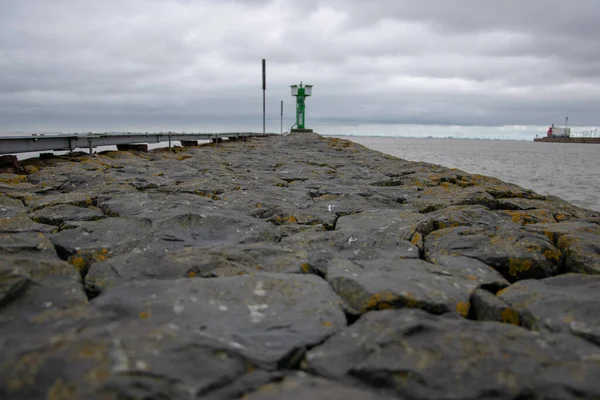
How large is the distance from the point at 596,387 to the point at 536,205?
3929 mm

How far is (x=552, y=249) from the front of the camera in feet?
9.37

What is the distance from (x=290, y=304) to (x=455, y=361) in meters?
0.76

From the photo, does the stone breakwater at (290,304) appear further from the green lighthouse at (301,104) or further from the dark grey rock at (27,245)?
the green lighthouse at (301,104)

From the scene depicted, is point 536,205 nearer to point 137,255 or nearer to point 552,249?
point 552,249

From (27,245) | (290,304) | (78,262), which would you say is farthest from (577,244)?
(27,245)

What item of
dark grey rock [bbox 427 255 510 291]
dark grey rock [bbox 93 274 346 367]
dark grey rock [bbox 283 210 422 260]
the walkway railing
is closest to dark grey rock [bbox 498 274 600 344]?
dark grey rock [bbox 427 255 510 291]

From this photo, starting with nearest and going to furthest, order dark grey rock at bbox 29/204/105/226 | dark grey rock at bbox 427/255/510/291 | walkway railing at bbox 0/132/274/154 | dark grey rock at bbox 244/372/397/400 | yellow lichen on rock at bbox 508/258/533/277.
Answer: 1. dark grey rock at bbox 244/372/397/400
2. dark grey rock at bbox 427/255/510/291
3. yellow lichen on rock at bbox 508/258/533/277
4. dark grey rock at bbox 29/204/105/226
5. walkway railing at bbox 0/132/274/154

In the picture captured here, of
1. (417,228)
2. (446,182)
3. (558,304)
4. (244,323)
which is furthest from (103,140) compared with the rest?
(558,304)

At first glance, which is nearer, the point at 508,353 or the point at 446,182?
the point at 508,353

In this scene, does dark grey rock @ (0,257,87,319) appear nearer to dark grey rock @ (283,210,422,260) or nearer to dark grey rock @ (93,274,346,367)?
dark grey rock @ (93,274,346,367)

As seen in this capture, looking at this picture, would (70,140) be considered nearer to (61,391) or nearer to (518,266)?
(61,391)

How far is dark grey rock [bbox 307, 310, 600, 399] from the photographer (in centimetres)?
137

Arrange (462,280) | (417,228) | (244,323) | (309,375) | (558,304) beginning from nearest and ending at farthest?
(309,375)
(244,323)
(558,304)
(462,280)
(417,228)

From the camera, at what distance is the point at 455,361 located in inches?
58.2
